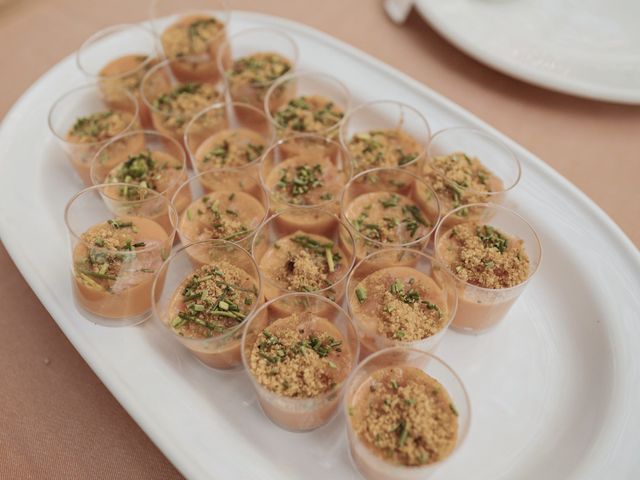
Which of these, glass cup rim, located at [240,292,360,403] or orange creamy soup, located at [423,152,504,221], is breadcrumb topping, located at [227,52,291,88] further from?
glass cup rim, located at [240,292,360,403]

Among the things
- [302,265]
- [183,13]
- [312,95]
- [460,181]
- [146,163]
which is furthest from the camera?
[183,13]

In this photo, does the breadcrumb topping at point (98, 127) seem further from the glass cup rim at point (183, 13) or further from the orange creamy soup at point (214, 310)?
the orange creamy soup at point (214, 310)

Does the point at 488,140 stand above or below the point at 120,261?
above

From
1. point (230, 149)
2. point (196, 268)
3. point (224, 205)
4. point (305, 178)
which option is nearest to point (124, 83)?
point (230, 149)

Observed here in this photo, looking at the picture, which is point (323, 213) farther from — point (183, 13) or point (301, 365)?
point (183, 13)

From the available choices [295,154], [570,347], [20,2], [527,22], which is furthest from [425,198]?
[20,2]

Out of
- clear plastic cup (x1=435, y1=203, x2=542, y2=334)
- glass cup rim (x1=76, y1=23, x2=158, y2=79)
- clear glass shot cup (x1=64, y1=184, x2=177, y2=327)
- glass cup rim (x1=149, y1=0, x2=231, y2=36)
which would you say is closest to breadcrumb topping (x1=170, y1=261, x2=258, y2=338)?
clear glass shot cup (x1=64, y1=184, x2=177, y2=327)

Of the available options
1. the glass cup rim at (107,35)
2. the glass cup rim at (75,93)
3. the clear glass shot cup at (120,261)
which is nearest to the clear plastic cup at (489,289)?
the clear glass shot cup at (120,261)
